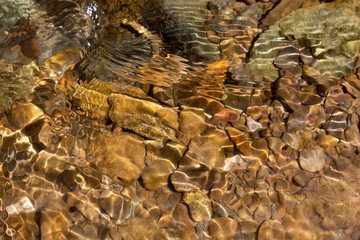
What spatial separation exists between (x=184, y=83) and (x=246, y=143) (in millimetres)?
1217

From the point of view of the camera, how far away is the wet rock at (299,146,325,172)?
11.0 ft

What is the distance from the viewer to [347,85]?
3.77 m

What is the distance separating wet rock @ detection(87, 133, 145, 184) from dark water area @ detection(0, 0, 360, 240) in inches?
0.5

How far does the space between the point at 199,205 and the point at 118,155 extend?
1.18m

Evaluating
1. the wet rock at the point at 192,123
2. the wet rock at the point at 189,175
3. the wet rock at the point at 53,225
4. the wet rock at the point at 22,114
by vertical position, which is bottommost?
the wet rock at the point at 53,225

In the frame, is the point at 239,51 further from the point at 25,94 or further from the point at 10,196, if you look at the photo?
the point at 10,196

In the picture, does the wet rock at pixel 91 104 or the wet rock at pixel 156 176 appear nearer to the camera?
the wet rock at pixel 156 176

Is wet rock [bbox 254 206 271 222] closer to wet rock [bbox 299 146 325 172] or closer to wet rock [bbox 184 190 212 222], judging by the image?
wet rock [bbox 184 190 212 222]

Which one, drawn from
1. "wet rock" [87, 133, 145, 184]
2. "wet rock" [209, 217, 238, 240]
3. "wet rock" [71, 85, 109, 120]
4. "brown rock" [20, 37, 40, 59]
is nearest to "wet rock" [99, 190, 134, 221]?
"wet rock" [87, 133, 145, 184]

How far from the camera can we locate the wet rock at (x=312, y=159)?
335 centimetres

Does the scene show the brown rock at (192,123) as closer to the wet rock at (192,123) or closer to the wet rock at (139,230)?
the wet rock at (192,123)

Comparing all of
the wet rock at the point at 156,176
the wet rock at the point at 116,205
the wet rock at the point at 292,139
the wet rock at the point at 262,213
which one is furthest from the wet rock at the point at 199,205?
the wet rock at the point at 292,139

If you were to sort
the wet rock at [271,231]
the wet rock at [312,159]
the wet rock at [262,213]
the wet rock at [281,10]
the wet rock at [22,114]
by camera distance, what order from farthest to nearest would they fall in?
1. the wet rock at [281,10]
2. the wet rock at [22,114]
3. the wet rock at [312,159]
4. the wet rock at [262,213]
5. the wet rock at [271,231]

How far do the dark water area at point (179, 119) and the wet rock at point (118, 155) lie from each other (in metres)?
0.01
